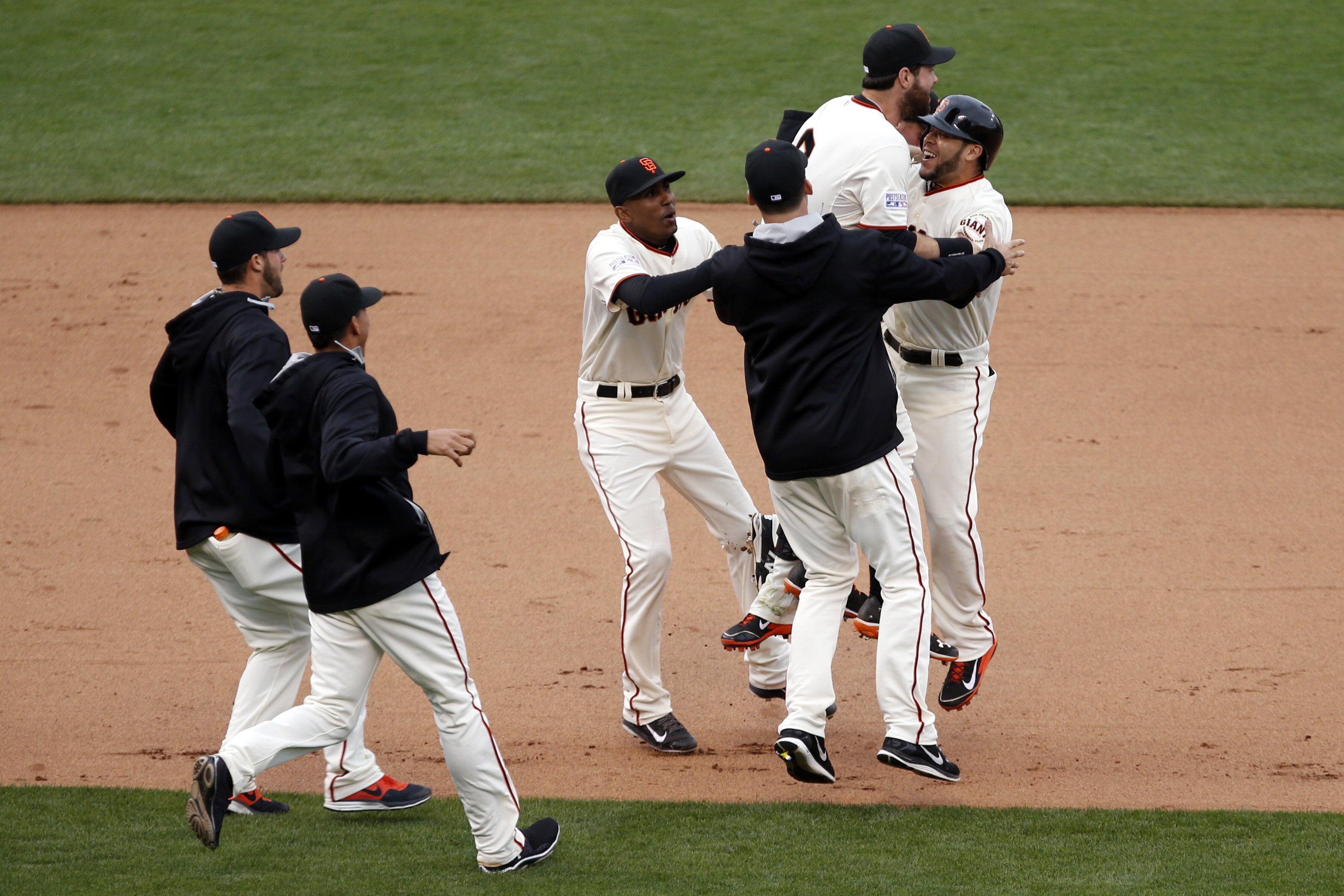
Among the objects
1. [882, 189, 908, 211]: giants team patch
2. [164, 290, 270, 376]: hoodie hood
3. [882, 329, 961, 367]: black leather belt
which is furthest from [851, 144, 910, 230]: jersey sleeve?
[164, 290, 270, 376]: hoodie hood

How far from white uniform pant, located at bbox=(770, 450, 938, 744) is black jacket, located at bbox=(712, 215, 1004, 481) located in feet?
0.36

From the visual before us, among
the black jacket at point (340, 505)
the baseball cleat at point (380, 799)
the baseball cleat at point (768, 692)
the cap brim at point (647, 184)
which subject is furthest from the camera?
the baseball cleat at point (768, 692)

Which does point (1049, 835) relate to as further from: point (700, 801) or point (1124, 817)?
point (700, 801)

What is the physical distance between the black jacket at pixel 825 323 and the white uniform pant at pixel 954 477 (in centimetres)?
62

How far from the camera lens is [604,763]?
5.11 m

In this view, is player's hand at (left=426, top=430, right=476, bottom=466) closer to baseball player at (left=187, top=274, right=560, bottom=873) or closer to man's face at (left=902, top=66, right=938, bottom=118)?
baseball player at (left=187, top=274, right=560, bottom=873)

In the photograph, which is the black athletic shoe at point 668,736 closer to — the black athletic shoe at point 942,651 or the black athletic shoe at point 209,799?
the black athletic shoe at point 942,651

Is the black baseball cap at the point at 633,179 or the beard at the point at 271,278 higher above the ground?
the black baseball cap at the point at 633,179

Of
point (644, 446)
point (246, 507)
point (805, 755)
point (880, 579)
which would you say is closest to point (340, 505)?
point (246, 507)

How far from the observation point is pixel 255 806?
183 inches

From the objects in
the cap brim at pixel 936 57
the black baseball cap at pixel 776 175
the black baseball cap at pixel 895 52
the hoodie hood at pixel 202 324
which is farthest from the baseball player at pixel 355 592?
the cap brim at pixel 936 57

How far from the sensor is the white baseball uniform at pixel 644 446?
16.6 ft

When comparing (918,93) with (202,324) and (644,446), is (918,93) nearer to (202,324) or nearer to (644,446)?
(644,446)

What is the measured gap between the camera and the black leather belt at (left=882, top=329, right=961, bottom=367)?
507 centimetres
